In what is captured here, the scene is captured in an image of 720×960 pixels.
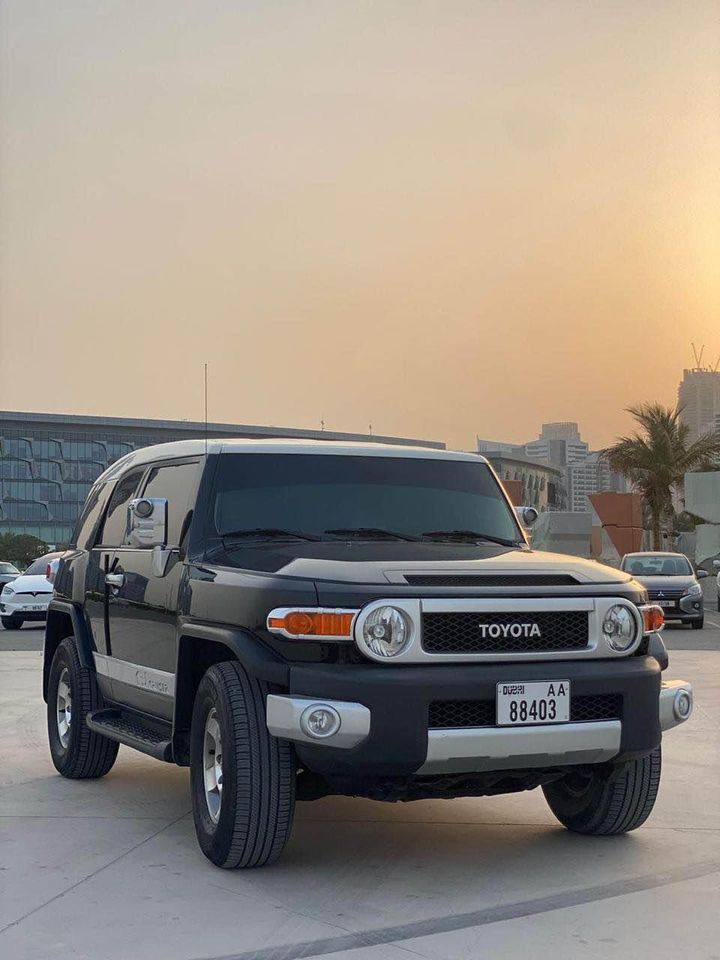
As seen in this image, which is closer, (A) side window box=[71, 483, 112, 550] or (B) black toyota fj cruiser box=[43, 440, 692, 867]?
(B) black toyota fj cruiser box=[43, 440, 692, 867]

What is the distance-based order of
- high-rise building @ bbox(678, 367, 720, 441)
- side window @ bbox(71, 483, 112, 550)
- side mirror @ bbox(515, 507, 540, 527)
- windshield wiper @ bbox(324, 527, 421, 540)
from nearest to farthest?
1. windshield wiper @ bbox(324, 527, 421, 540)
2. side mirror @ bbox(515, 507, 540, 527)
3. side window @ bbox(71, 483, 112, 550)
4. high-rise building @ bbox(678, 367, 720, 441)

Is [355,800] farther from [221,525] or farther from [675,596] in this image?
[675,596]

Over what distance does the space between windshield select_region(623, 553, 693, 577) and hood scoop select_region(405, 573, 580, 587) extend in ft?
66.0

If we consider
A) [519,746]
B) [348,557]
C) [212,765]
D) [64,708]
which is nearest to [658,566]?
[64,708]

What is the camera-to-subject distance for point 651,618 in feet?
20.1

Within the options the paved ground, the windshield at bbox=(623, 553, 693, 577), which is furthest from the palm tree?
the paved ground

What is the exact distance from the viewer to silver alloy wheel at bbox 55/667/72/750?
8.29 m

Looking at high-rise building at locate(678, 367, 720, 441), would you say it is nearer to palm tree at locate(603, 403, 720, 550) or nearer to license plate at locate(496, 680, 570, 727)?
palm tree at locate(603, 403, 720, 550)

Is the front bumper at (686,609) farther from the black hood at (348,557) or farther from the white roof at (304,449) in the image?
the black hood at (348,557)

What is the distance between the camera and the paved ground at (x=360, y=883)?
189 inches

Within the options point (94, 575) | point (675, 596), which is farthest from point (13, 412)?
point (94, 575)


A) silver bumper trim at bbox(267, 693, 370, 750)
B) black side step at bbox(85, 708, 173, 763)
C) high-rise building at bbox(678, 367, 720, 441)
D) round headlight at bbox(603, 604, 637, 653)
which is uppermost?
high-rise building at bbox(678, 367, 720, 441)

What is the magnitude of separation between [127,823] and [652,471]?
45.1m

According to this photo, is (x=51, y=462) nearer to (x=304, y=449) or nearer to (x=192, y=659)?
(x=304, y=449)
